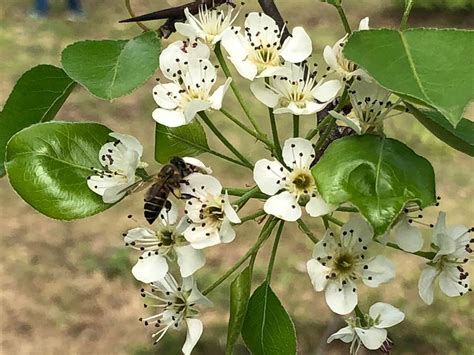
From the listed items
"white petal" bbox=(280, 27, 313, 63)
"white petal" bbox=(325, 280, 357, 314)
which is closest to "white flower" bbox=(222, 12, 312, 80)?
"white petal" bbox=(280, 27, 313, 63)

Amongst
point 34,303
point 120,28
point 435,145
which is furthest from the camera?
point 120,28

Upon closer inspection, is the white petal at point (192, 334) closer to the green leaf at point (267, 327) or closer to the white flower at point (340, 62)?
the green leaf at point (267, 327)

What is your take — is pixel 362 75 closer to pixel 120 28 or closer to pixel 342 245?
pixel 342 245

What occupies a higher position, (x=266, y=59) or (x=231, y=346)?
(x=266, y=59)

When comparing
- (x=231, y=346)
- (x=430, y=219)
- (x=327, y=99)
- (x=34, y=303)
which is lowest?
(x=34, y=303)

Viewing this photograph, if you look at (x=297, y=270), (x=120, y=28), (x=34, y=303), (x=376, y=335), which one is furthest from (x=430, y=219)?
(x=376, y=335)

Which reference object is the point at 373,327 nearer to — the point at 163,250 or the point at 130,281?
the point at 163,250

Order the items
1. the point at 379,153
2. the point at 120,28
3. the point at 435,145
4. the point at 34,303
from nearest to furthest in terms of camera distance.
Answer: the point at 379,153 → the point at 34,303 → the point at 435,145 → the point at 120,28
